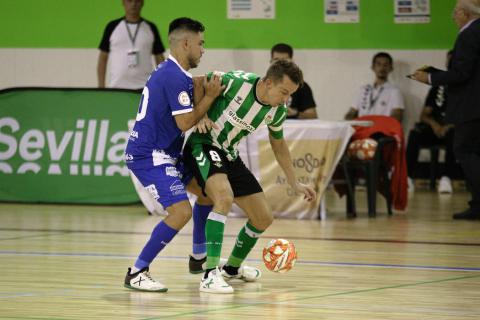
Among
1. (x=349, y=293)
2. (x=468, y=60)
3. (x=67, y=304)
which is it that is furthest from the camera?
(x=468, y=60)

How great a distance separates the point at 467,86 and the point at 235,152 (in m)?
4.52

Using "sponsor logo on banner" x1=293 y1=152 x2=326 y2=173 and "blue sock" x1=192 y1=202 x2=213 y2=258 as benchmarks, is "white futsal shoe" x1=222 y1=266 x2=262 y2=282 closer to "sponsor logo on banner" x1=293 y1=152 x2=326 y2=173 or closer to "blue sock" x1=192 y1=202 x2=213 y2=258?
"blue sock" x1=192 y1=202 x2=213 y2=258

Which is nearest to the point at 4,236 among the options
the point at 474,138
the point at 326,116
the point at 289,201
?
the point at 289,201

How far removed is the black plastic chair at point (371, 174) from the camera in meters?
10.3

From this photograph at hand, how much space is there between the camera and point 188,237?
878 cm

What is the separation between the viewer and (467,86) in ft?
33.5

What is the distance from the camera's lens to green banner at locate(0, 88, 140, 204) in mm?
11266

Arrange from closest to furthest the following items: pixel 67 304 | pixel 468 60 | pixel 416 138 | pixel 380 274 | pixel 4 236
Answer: pixel 67 304 < pixel 380 274 < pixel 4 236 < pixel 468 60 < pixel 416 138

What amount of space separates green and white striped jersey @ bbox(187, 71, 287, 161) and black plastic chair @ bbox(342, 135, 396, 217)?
4.12 meters

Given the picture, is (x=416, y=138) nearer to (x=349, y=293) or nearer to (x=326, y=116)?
(x=326, y=116)

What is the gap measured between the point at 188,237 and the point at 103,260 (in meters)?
1.68

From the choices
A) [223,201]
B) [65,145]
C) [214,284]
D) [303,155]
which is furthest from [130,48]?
[214,284]

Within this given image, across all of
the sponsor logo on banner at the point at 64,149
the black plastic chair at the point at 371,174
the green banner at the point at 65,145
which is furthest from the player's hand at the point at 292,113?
the sponsor logo on banner at the point at 64,149

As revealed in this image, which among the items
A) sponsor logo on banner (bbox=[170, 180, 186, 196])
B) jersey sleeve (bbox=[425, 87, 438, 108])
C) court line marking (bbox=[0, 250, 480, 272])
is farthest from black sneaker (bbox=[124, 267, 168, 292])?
jersey sleeve (bbox=[425, 87, 438, 108])
